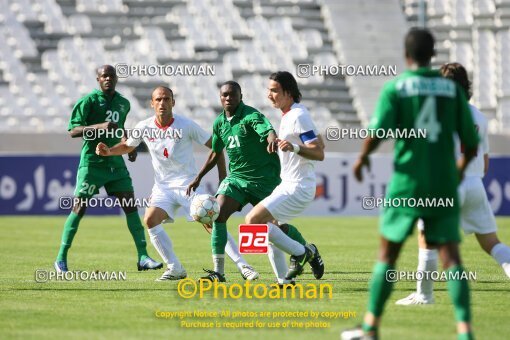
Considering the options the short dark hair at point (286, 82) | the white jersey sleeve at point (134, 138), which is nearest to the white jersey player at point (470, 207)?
the short dark hair at point (286, 82)

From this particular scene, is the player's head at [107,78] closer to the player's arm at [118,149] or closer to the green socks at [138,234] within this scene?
the player's arm at [118,149]

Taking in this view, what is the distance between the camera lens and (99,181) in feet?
38.7

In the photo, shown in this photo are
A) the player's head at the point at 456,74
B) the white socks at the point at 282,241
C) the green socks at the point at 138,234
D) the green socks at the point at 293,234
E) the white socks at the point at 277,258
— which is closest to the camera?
the player's head at the point at 456,74

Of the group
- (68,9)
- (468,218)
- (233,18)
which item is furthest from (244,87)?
(468,218)

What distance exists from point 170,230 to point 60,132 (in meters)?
5.78

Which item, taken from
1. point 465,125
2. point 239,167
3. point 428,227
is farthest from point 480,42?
point 428,227

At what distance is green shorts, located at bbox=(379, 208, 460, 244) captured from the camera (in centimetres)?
668

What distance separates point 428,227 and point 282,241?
3505 millimetres

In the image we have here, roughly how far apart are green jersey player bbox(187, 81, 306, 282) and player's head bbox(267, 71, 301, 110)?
0.58 metres

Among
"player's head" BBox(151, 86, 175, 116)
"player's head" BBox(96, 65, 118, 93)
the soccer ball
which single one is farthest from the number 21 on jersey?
"player's head" BBox(96, 65, 118, 93)

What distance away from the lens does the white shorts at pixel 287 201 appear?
9969mm

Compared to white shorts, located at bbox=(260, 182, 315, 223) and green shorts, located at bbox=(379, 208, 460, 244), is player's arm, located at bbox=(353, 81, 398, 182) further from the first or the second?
white shorts, located at bbox=(260, 182, 315, 223)

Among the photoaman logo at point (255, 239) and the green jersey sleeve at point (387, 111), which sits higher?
the green jersey sleeve at point (387, 111)

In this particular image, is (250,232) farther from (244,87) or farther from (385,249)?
(244,87)
